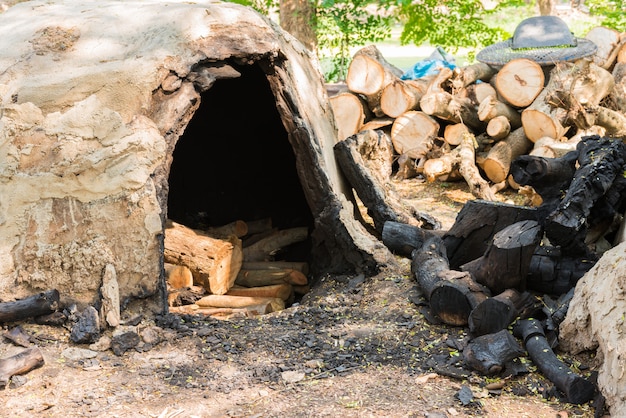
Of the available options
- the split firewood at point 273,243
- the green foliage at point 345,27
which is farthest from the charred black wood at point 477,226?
the green foliage at point 345,27

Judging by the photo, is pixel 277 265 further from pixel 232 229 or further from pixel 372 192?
pixel 372 192

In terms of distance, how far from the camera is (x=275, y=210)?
6.61 metres

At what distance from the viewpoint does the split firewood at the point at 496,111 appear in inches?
345

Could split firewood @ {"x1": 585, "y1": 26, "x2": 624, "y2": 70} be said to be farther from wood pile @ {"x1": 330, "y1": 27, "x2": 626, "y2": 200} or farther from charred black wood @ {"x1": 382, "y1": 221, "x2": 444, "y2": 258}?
charred black wood @ {"x1": 382, "y1": 221, "x2": 444, "y2": 258}

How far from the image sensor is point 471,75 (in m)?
9.33

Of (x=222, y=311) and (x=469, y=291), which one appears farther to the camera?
(x=222, y=311)

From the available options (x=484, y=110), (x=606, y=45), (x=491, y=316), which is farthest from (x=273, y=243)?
(x=606, y=45)

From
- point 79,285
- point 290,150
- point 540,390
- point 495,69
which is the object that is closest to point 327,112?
point 290,150

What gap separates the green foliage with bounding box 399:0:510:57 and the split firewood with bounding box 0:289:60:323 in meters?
10.1

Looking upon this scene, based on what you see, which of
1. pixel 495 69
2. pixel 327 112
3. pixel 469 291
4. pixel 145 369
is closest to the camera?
pixel 145 369

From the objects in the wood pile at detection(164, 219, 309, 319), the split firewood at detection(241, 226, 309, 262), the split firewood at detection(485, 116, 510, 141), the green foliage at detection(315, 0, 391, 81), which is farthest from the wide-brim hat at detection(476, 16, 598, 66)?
the wood pile at detection(164, 219, 309, 319)

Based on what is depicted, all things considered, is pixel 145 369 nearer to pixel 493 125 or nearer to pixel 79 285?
pixel 79 285

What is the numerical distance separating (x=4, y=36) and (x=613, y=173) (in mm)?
4208

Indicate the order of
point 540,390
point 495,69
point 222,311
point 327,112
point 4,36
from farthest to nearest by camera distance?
point 495,69 → point 327,112 → point 222,311 → point 4,36 → point 540,390
